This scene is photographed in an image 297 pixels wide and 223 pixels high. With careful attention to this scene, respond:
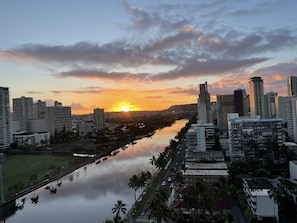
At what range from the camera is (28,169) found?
20562 mm

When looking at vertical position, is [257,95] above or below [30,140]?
above

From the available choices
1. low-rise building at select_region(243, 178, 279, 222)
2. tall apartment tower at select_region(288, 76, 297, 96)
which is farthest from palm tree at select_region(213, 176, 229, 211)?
tall apartment tower at select_region(288, 76, 297, 96)

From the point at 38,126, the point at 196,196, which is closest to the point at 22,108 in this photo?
the point at 38,126

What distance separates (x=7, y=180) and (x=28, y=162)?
6.39 m

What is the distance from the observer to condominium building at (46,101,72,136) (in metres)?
43.8

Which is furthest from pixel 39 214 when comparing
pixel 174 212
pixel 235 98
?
pixel 235 98

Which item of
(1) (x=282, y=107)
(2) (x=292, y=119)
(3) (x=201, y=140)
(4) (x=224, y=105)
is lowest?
(3) (x=201, y=140)

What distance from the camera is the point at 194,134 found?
79.8 ft

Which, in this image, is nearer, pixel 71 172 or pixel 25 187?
pixel 25 187

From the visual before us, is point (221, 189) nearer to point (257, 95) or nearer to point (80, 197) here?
point (80, 197)

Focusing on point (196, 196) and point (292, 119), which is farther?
point (292, 119)

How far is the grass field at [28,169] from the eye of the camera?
1633 cm

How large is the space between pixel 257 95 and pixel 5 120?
107ft

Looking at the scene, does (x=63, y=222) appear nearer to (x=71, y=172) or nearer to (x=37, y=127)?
(x=71, y=172)
